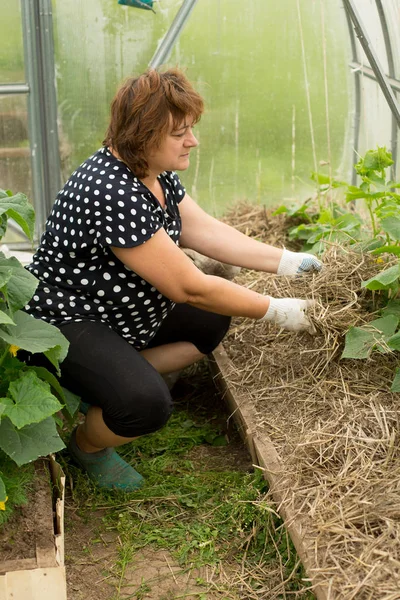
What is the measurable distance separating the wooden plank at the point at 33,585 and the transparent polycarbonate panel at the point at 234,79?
10.5 ft

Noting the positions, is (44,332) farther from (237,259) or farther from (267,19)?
(267,19)

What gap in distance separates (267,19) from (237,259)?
6.83 feet

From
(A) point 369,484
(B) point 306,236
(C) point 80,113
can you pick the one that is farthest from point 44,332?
(C) point 80,113

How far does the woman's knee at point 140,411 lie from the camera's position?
2844 mm

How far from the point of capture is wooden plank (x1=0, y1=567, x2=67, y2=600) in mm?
2232

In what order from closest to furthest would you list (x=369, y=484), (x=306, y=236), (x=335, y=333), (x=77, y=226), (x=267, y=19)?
(x=369, y=484) → (x=77, y=226) → (x=335, y=333) → (x=306, y=236) → (x=267, y=19)

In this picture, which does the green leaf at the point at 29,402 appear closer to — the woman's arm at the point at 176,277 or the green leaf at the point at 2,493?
the green leaf at the point at 2,493

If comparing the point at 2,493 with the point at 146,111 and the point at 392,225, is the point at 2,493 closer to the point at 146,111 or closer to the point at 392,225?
the point at 146,111

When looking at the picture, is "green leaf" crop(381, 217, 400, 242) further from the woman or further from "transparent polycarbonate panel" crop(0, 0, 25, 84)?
"transparent polycarbonate panel" crop(0, 0, 25, 84)

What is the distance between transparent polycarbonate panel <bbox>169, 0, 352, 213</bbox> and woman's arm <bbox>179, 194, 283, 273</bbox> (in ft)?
5.53

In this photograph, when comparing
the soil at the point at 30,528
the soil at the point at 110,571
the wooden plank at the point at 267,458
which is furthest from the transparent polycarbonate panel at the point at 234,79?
the soil at the point at 30,528

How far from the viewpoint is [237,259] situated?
3.42 meters

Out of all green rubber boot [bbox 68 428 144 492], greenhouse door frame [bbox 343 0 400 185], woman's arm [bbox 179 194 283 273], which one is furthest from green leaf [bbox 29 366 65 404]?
greenhouse door frame [bbox 343 0 400 185]

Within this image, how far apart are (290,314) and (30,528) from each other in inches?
46.9
